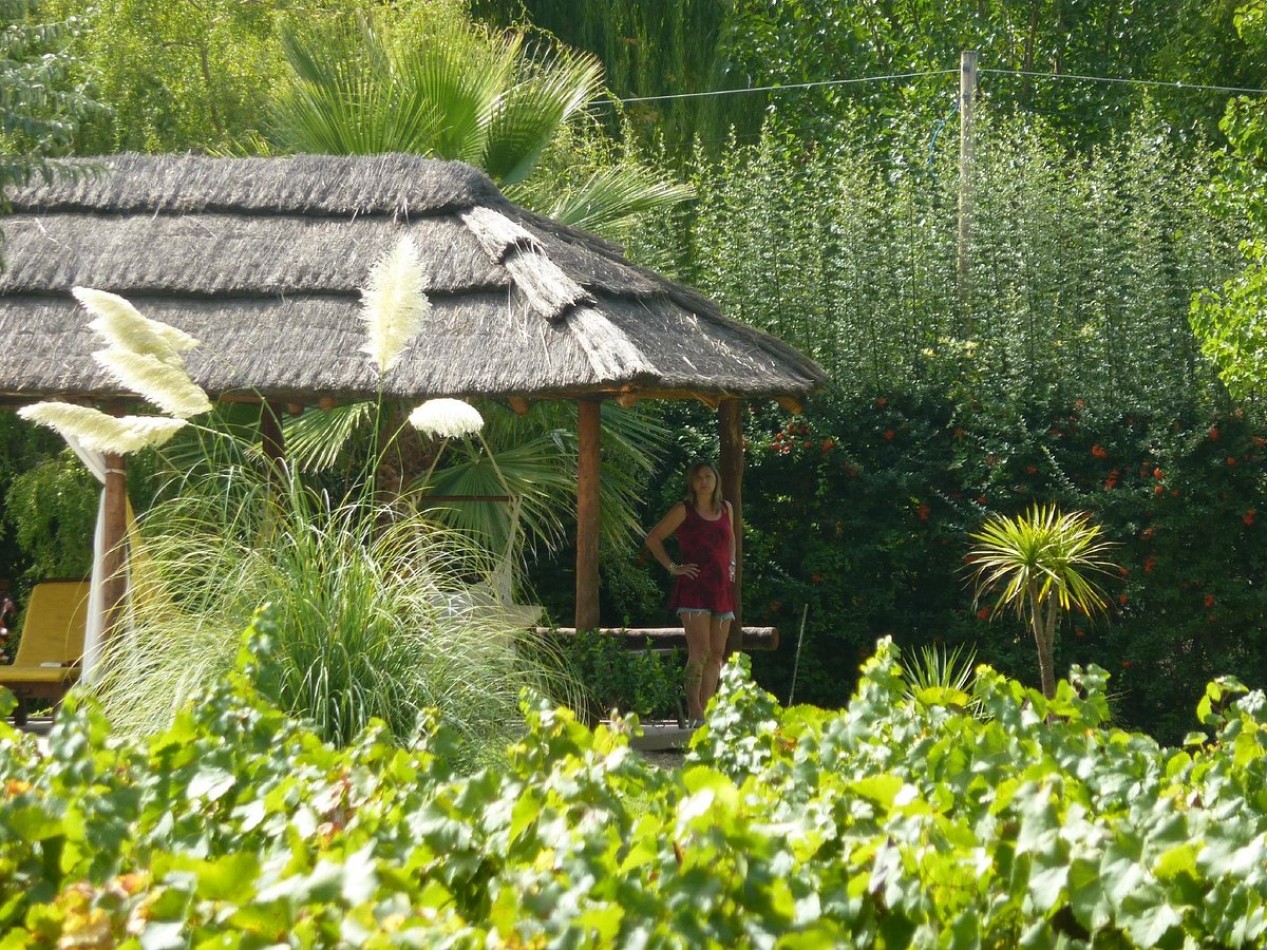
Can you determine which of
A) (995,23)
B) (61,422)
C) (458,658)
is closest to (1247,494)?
(458,658)

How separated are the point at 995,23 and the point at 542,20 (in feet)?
19.3

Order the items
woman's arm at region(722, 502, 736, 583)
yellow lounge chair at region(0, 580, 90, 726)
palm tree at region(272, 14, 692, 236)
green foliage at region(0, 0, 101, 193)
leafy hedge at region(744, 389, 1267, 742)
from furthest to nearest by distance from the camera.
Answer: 1. palm tree at region(272, 14, 692, 236)
2. leafy hedge at region(744, 389, 1267, 742)
3. woman's arm at region(722, 502, 736, 583)
4. yellow lounge chair at region(0, 580, 90, 726)
5. green foliage at region(0, 0, 101, 193)

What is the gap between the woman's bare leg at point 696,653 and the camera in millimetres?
9031

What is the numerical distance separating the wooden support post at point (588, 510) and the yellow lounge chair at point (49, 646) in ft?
9.28

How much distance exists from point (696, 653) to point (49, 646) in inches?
151

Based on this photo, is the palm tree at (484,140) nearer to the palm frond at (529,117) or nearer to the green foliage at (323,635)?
the palm frond at (529,117)

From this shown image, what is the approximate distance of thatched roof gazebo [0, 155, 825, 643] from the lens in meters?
8.16

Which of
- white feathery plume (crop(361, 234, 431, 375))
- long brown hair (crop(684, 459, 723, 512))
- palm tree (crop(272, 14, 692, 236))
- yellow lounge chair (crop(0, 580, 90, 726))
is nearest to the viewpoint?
white feathery plume (crop(361, 234, 431, 375))

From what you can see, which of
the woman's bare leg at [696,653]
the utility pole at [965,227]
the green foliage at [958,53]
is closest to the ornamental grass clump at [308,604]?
the woman's bare leg at [696,653]

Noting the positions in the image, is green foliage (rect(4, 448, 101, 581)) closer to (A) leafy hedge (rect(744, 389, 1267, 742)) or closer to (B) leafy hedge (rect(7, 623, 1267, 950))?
(A) leafy hedge (rect(744, 389, 1267, 742))

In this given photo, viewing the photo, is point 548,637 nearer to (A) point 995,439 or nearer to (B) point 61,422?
(B) point 61,422

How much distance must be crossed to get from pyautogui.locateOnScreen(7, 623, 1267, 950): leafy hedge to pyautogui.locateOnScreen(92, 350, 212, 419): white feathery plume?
9.73 feet

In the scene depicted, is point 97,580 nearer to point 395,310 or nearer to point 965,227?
point 395,310

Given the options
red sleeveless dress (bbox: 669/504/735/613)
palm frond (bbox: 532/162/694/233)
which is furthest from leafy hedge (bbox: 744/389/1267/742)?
red sleeveless dress (bbox: 669/504/735/613)
